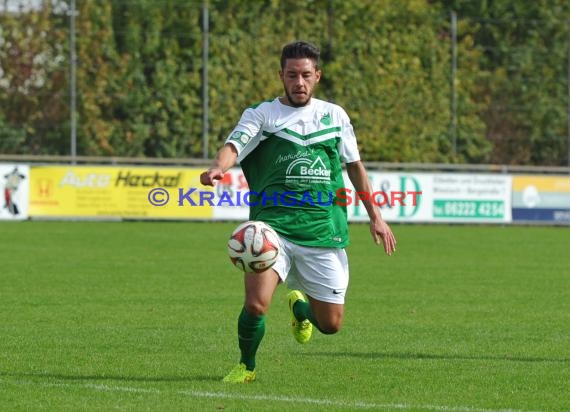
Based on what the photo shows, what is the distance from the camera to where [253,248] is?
25.6 ft

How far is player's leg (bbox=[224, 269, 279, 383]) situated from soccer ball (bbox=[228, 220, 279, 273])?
0.37 feet

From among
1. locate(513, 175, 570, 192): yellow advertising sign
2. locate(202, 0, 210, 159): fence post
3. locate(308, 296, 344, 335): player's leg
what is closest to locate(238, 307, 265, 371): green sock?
locate(308, 296, 344, 335): player's leg

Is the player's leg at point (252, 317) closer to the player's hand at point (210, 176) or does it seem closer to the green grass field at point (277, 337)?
the green grass field at point (277, 337)

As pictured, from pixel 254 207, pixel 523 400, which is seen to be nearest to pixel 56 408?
pixel 254 207

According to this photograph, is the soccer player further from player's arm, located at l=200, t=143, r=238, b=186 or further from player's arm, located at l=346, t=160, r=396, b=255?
player's arm, located at l=200, t=143, r=238, b=186

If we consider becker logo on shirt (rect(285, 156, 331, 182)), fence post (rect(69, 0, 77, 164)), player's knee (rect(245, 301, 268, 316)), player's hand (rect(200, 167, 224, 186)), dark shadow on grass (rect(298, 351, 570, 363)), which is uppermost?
fence post (rect(69, 0, 77, 164))

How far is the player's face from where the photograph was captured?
800cm

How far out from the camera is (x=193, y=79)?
114ft

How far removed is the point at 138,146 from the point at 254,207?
25.5m

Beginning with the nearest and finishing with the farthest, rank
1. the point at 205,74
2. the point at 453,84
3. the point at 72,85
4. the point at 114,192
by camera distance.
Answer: the point at 114,192 → the point at 72,85 → the point at 205,74 → the point at 453,84

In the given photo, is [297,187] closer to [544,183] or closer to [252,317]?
[252,317]

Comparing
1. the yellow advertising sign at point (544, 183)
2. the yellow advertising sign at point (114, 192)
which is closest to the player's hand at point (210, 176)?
the yellow advertising sign at point (114, 192)

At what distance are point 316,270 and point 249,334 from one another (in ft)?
1.95

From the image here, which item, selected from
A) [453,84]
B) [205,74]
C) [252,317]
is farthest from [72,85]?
[252,317]
